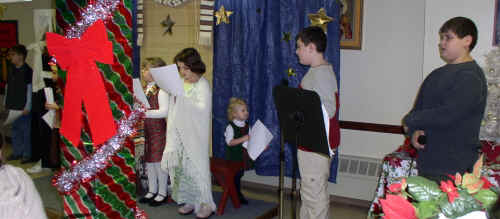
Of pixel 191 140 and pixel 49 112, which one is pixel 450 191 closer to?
pixel 191 140

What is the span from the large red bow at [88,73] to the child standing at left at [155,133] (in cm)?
229

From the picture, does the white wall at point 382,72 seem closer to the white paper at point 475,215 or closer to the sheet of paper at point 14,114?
the white paper at point 475,215

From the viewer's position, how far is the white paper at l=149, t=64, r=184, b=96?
3.28m

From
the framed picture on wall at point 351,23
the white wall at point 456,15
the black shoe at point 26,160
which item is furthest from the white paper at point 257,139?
the black shoe at point 26,160

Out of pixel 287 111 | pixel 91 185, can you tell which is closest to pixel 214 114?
pixel 287 111

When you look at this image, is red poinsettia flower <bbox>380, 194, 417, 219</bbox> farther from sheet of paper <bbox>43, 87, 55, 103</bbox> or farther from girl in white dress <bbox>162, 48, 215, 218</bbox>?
sheet of paper <bbox>43, 87, 55, 103</bbox>

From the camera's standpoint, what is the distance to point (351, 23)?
4.03 meters

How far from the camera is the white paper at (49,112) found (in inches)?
182

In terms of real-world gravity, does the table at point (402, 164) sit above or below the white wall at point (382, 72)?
below

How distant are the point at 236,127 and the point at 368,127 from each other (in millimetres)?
1118

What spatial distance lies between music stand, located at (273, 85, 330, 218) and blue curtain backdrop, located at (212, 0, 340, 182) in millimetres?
1570

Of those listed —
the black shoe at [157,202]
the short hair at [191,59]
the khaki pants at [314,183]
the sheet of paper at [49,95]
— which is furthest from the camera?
the sheet of paper at [49,95]

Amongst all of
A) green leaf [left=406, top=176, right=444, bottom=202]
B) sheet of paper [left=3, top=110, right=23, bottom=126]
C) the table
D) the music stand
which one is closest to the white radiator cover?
the table

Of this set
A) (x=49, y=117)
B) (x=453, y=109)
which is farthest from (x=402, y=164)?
(x=49, y=117)
